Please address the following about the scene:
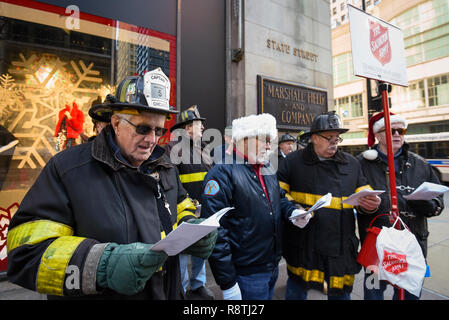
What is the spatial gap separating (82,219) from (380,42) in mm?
2954

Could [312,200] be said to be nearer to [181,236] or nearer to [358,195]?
[358,195]

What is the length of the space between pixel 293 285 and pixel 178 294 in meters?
1.68

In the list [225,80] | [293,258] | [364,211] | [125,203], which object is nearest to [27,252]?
[125,203]

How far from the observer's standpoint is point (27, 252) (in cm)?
106

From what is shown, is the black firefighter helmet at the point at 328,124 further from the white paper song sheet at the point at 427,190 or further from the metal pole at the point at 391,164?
the white paper song sheet at the point at 427,190

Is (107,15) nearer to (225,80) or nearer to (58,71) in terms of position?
(58,71)

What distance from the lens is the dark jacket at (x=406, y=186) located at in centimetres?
243

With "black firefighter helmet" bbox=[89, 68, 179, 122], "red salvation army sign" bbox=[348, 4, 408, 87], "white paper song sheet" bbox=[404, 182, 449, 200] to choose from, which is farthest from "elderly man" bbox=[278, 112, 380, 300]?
"black firefighter helmet" bbox=[89, 68, 179, 122]

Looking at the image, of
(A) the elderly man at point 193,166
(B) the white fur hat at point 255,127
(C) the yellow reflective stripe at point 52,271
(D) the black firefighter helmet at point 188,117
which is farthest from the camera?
(D) the black firefighter helmet at point 188,117

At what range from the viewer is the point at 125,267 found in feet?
3.50

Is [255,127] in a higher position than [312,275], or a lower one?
higher

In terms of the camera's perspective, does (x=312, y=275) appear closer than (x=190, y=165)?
Yes

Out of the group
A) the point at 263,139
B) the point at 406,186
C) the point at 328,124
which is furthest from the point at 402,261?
the point at 263,139

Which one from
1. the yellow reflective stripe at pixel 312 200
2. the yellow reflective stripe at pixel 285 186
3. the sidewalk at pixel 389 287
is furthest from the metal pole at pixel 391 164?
the sidewalk at pixel 389 287
